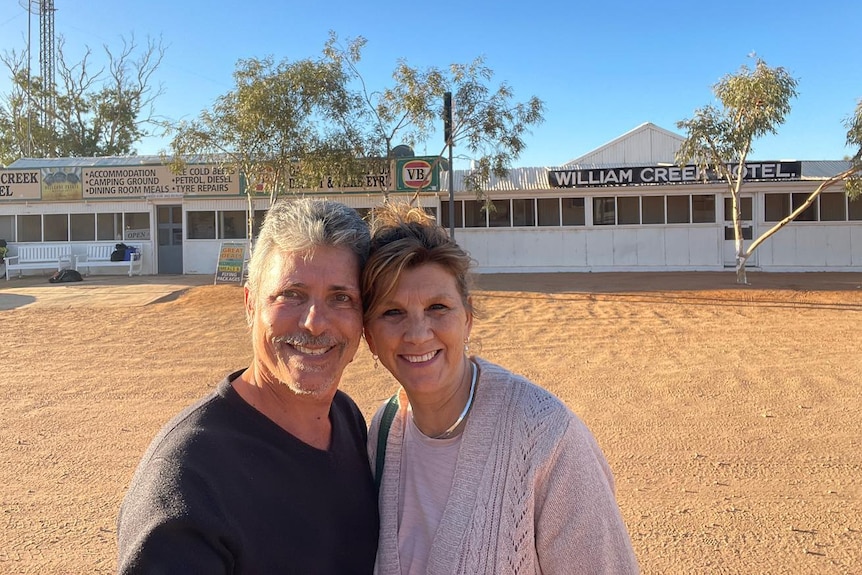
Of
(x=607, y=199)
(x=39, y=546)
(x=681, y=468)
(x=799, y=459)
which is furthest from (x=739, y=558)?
(x=607, y=199)

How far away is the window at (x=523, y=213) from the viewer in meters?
20.0

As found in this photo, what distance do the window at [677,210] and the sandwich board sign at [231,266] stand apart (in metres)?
12.9

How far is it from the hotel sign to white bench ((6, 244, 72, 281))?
52.0ft

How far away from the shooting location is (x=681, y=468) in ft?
13.9

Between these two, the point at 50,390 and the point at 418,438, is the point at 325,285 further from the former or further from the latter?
the point at 50,390

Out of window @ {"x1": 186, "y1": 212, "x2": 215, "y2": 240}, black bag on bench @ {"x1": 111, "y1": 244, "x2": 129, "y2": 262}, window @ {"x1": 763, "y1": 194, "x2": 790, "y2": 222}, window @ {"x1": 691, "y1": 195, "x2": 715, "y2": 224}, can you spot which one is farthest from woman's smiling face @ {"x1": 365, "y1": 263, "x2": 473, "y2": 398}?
black bag on bench @ {"x1": 111, "y1": 244, "x2": 129, "y2": 262}

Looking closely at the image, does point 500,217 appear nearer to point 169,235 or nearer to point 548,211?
point 548,211

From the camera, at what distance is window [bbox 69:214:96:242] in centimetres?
2155

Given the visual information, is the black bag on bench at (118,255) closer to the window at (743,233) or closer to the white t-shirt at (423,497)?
the window at (743,233)

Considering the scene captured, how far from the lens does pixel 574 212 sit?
19844mm

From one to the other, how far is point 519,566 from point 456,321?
0.64 meters

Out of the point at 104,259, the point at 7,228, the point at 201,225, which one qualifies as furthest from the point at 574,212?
the point at 7,228

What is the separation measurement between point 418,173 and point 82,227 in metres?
12.0

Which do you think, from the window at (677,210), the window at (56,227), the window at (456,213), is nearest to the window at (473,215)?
the window at (456,213)
